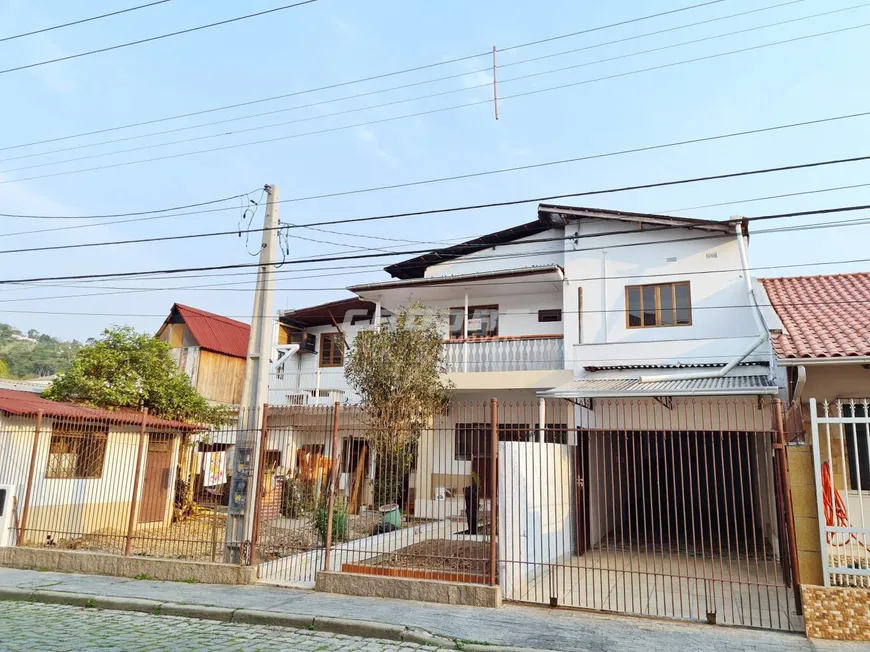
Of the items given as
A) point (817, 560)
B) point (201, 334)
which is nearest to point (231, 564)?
point (817, 560)

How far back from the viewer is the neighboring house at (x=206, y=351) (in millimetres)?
25688

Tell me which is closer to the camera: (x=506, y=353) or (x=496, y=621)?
(x=496, y=621)

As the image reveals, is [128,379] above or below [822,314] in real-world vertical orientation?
below

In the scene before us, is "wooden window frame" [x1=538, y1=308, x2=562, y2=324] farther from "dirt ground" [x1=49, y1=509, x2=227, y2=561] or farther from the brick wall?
the brick wall

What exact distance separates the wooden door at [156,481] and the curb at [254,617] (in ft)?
21.8

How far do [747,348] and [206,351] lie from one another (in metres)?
19.7

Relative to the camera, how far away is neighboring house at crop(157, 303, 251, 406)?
84.3 feet

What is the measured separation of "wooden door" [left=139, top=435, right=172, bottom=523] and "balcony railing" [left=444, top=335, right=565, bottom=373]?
24.7 ft

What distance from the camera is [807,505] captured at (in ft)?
23.0

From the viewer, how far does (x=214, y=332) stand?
2700 centimetres

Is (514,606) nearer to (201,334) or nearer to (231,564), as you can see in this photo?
(231,564)

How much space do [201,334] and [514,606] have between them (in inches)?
825

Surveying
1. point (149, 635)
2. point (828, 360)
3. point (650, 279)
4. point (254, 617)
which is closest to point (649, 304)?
point (650, 279)

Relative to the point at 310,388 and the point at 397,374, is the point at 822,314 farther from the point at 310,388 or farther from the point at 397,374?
the point at 310,388
